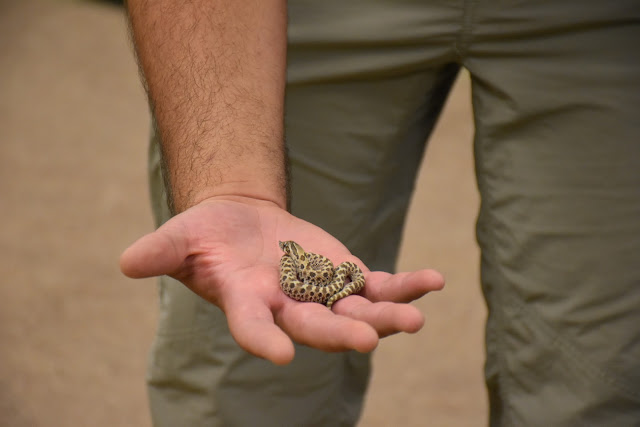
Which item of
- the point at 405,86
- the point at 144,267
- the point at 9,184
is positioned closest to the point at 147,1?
the point at 405,86

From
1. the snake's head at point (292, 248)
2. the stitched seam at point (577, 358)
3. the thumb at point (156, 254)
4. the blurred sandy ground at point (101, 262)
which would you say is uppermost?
the thumb at point (156, 254)

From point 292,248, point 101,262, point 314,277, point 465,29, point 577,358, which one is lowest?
point 101,262

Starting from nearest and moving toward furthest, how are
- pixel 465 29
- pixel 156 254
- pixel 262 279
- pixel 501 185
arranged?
1. pixel 156 254
2. pixel 262 279
3. pixel 465 29
4. pixel 501 185

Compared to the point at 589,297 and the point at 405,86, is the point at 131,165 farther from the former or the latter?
the point at 589,297

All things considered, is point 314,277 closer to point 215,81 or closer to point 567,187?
point 215,81

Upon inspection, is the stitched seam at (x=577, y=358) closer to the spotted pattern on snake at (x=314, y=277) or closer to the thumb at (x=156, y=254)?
the spotted pattern on snake at (x=314, y=277)

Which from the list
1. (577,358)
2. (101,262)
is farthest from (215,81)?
(101,262)

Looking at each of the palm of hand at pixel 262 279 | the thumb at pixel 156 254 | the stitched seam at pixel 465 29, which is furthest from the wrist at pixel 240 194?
the stitched seam at pixel 465 29
